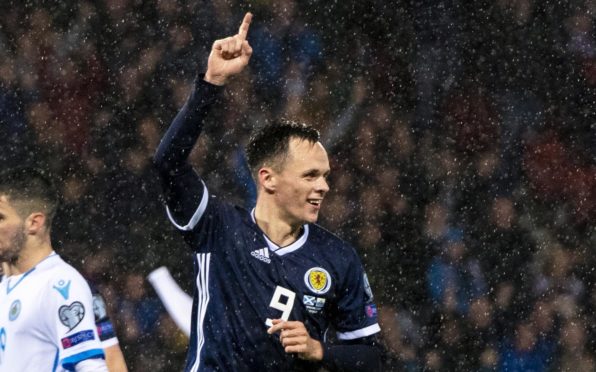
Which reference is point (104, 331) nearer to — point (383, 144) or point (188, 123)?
point (188, 123)

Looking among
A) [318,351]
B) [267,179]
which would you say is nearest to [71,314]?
[267,179]

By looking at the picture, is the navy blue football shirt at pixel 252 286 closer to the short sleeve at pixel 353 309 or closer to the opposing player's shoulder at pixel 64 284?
the short sleeve at pixel 353 309

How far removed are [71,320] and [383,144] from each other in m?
2.71

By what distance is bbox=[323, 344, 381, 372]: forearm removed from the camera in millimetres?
3289

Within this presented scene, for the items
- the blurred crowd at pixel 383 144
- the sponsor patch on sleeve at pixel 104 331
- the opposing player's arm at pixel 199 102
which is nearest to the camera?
the opposing player's arm at pixel 199 102

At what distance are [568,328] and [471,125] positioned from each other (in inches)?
45.2

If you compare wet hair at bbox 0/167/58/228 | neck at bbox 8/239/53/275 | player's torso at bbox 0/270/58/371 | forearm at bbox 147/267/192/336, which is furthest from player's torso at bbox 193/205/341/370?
forearm at bbox 147/267/192/336

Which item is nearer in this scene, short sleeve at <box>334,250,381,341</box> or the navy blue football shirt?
the navy blue football shirt

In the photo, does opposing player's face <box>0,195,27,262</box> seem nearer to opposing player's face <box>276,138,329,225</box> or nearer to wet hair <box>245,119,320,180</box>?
wet hair <box>245,119,320,180</box>

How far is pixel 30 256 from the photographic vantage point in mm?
3895

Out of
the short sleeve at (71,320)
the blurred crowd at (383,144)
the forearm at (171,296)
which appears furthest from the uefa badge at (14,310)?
the blurred crowd at (383,144)

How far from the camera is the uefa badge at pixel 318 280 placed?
3400 millimetres

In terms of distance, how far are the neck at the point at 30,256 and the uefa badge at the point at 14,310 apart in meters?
0.14

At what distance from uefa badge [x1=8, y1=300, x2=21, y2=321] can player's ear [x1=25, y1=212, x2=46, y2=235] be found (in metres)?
0.27
